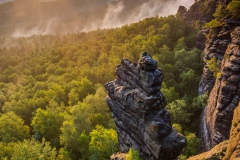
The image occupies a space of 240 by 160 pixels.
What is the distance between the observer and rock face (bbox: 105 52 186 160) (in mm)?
31188

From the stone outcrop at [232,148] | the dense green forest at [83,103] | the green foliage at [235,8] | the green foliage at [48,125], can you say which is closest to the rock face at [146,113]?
the stone outcrop at [232,148]

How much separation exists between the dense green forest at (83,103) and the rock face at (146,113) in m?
16.8

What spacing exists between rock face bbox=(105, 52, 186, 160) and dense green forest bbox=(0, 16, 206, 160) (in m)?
16.8

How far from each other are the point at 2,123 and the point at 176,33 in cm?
11331

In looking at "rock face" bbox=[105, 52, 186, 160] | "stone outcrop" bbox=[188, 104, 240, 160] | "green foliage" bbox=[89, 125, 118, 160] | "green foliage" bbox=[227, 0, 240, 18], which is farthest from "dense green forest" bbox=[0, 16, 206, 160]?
"green foliage" bbox=[227, 0, 240, 18]

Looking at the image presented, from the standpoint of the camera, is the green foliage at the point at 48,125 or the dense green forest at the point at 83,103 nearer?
the dense green forest at the point at 83,103

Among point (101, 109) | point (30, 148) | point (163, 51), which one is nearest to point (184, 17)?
point (163, 51)

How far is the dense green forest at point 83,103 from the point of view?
54.2 metres

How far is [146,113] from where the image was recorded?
32.4 metres

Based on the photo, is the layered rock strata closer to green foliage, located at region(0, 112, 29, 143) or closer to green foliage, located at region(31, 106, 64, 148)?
green foliage, located at region(31, 106, 64, 148)

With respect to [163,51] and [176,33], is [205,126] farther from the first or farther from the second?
[176,33]

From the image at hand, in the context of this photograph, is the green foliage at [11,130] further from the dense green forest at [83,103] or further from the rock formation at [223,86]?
the rock formation at [223,86]

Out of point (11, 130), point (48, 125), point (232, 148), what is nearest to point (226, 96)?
point (232, 148)

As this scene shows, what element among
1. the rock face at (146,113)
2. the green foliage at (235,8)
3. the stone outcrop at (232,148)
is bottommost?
the stone outcrop at (232,148)
